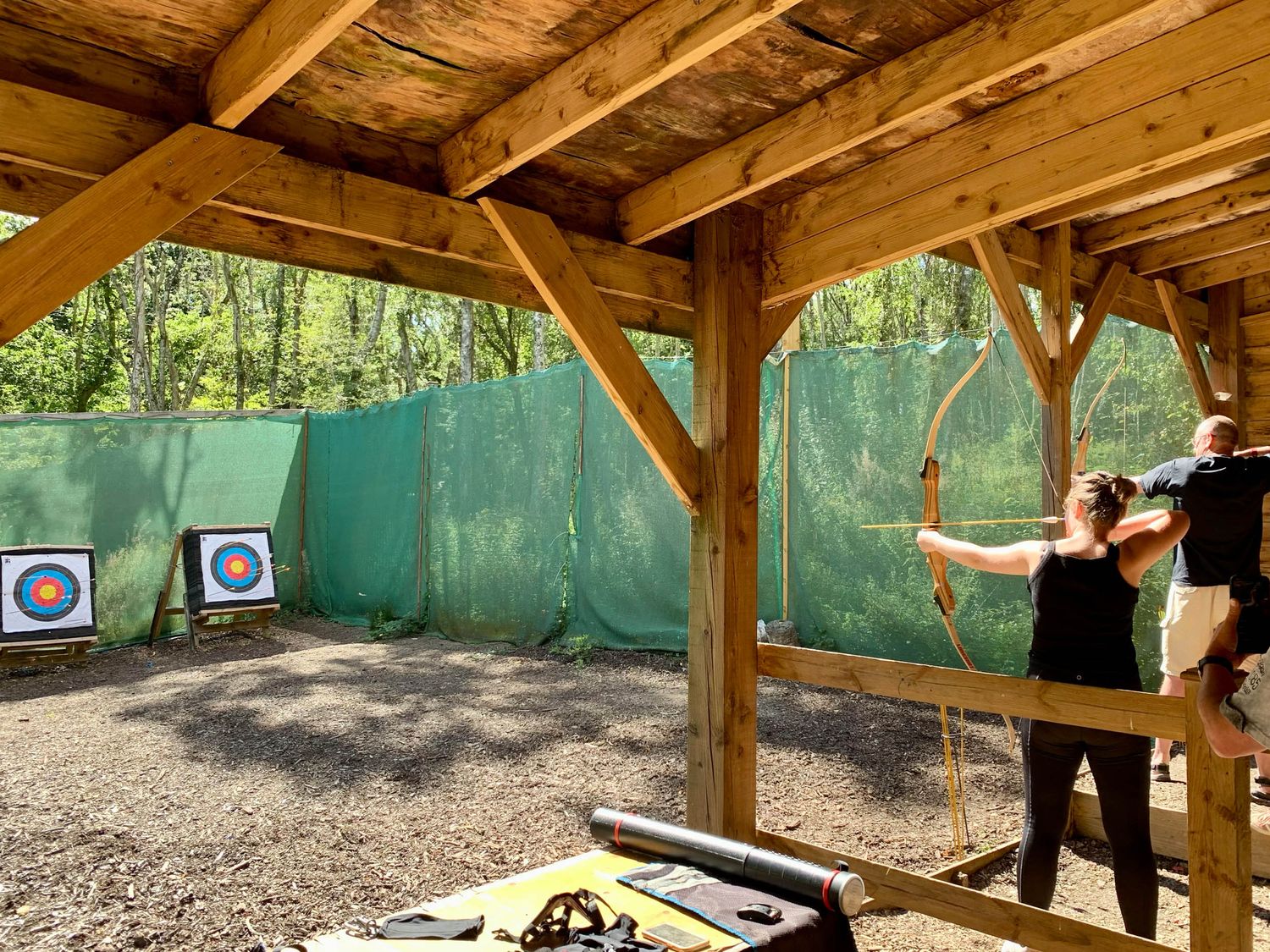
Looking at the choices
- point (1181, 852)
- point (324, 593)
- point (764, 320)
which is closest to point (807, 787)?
point (1181, 852)

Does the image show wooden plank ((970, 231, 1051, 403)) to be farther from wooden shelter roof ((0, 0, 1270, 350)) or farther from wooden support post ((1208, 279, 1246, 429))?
wooden support post ((1208, 279, 1246, 429))

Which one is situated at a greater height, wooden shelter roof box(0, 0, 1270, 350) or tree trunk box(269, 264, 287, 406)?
tree trunk box(269, 264, 287, 406)

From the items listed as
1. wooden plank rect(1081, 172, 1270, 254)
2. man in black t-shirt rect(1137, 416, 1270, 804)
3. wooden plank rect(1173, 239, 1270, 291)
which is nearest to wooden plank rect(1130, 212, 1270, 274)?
wooden plank rect(1081, 172, 1270, 254)

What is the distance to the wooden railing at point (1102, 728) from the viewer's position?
171 centimetres

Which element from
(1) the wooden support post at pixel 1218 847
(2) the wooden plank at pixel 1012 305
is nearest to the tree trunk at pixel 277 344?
(2) the wooden plank at pixel 1012 305

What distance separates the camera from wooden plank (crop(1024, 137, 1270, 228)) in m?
2.65

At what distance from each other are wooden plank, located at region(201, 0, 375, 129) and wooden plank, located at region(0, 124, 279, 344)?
8 centimetres

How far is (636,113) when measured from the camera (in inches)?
84.4

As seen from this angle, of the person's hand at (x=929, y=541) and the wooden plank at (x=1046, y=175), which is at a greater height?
the wooden plank at (x=1046, y=175)

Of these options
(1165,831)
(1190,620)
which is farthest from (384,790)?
(1190,620)

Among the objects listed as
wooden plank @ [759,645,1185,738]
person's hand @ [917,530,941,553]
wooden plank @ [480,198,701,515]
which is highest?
wooden plank @ [480,198,701,515]

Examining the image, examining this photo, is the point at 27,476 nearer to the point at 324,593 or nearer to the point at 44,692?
the point at 44,692

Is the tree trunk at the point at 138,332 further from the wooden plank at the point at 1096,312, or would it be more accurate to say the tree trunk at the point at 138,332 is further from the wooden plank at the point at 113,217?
the wooden plank at the point at 1096,312

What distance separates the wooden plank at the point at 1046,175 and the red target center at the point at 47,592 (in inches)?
249
